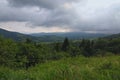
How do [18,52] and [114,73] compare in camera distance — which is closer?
[114,73]

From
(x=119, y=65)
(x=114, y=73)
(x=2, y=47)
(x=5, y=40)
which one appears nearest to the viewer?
(x=114, y=73)

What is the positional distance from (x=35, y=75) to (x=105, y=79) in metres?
1.89

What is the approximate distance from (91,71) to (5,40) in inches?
3359

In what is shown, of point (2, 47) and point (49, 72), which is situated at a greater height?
point (49, 72)

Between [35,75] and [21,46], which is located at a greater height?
[35,75]

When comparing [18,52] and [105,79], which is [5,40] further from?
[105,79]

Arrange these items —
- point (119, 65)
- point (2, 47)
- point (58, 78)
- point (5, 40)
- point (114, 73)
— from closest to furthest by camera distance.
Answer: point (58, 78)
point (114, 73)
point (119, 65)
point (2, 47)
point (5, 40)

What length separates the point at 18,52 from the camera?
91.2m

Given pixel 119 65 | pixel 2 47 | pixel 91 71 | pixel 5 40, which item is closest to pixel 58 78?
pixel 91 71

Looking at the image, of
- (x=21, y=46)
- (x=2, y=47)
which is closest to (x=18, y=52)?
(x=21, y=46)

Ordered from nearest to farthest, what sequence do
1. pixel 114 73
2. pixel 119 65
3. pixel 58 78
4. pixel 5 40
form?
pixel 58 78
pixel 114 73
pixel 119 65
pixel 5 40

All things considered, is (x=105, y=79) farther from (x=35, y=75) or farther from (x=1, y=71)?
(x=1, y=71)

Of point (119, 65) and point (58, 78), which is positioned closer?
point (58, 78)

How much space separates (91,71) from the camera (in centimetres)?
702
